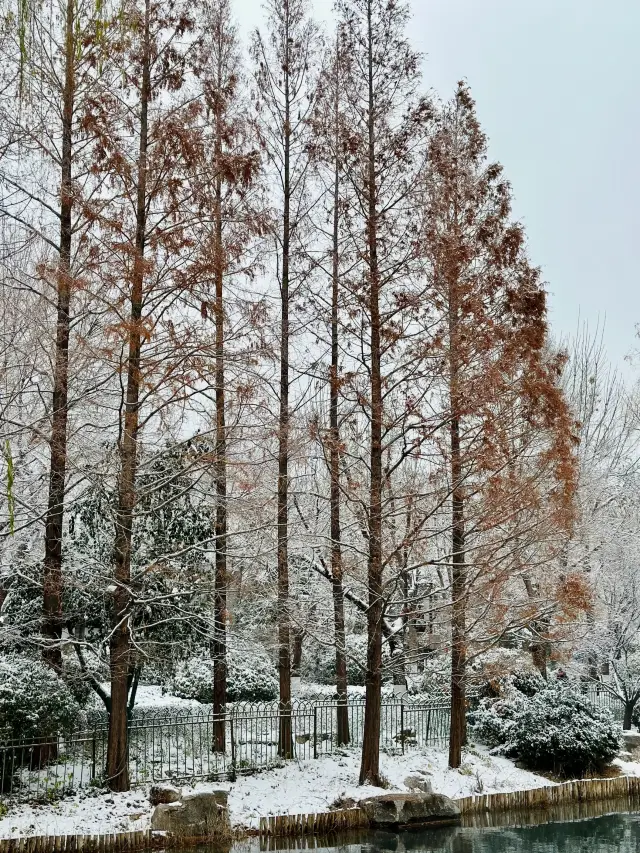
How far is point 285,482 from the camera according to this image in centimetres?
1551

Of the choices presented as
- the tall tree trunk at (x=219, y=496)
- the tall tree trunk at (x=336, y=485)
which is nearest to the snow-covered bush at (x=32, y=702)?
the tall tree trunk at (x=219, y=496)

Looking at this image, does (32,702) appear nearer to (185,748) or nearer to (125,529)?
(125,529)

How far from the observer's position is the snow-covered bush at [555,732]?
53.4ft

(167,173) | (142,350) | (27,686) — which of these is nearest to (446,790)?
(27,686)

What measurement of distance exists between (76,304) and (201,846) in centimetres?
825

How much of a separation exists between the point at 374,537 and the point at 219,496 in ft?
8.54

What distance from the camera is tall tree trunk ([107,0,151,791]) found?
12133mm

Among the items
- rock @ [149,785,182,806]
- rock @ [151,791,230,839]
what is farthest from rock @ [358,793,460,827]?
rock @ [149,785,182,806]

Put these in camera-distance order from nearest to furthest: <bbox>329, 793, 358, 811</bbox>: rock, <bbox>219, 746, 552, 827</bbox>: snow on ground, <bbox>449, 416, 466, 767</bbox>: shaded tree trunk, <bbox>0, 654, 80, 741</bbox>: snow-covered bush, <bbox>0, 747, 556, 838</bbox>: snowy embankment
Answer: <bbox>0, 747, 556, 838</bbox>: snowy embankment → <bbox>0, 654, 80, 741</bbox>: snow-covered bush → <bbox>219, 746, 552, 827</bbox>: snow on ground → <bbox>329, 793, 358, 811</bbox>: rock → <bbox>449, 416, 466, 767</bbox>: shaded tree trunk

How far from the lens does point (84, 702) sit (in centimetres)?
1393

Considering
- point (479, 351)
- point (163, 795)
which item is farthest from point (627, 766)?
point (163, 795)

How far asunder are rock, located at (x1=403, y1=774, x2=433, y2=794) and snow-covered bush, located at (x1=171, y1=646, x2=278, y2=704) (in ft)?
17.2

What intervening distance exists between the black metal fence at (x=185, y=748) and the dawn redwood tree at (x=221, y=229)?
53 centimetres

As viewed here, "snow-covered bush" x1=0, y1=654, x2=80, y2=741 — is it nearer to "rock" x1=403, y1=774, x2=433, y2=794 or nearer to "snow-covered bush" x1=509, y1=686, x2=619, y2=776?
"rock" x1=403, y1=774, x2=433, y2=794
